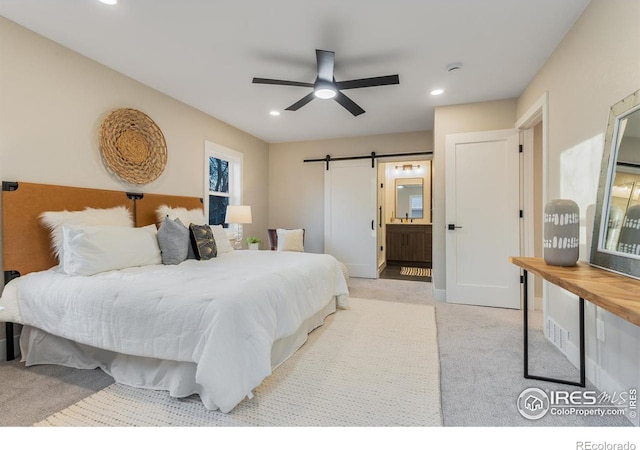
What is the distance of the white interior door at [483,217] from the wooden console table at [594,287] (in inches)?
67.3

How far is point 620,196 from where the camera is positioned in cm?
157

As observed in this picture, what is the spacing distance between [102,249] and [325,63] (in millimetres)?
2247

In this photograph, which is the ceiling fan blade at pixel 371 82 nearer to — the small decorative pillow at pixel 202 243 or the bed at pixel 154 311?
the bed at pixel 154 311

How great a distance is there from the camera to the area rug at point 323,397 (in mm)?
1525

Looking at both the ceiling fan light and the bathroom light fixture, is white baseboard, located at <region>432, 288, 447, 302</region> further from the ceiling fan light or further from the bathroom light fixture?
the bathroom light fixture

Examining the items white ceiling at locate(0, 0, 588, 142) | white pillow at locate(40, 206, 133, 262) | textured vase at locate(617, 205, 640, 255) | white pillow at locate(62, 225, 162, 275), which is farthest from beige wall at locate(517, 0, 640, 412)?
white pillow at locate(40, 206, 133, 262)

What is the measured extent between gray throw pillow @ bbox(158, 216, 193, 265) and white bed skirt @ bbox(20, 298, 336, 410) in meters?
0.87

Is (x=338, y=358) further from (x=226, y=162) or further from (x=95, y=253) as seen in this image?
(x=226, y=162)

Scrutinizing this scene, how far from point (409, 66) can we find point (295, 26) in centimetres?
121

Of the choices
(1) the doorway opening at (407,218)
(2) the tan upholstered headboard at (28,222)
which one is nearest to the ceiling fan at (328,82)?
(2) the tan upholstered headboard at (28,222)

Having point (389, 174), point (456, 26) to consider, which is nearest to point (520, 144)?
point (456, 26)

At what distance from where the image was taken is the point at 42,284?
6.66ft

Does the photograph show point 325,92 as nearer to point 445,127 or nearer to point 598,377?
point 445,127

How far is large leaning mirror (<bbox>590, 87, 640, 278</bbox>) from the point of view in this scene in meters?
1.45
